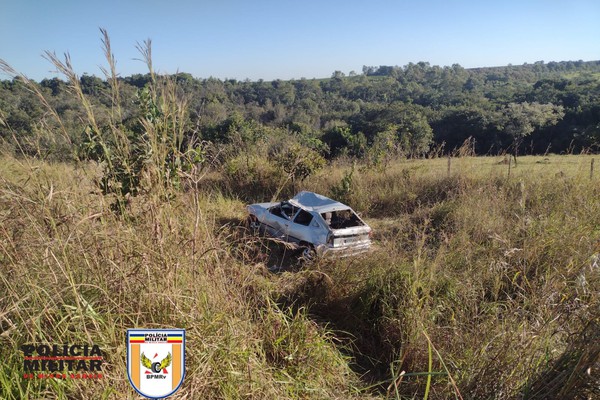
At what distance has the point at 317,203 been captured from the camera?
23.7 ft

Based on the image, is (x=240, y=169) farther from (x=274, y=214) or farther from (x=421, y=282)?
(x=421, y=282)

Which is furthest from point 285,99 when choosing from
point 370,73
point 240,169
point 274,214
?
point 370,73

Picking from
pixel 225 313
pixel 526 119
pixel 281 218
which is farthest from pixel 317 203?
pixel 526 119

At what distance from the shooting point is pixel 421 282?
154 inches

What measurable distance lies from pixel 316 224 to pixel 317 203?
0.74 meters

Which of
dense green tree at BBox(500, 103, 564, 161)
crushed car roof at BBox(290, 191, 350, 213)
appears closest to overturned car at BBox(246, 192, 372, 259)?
crushed car roof at BBox(290, 191, 350, 213)

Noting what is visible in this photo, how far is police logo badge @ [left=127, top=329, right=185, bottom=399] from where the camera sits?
6.15ft

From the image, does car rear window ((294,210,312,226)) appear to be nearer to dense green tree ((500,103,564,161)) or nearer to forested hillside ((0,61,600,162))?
forested hillside ((0,61,600,162))

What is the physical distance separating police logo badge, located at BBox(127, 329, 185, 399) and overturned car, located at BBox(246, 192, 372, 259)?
13.0 ft

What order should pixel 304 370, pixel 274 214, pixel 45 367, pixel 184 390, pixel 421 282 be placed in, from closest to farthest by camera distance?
pixel 45 367 < pixel 184 390 < pixel 304 370 < pixel 421 282 < pixel 274 214

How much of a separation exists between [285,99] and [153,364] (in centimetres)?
6903

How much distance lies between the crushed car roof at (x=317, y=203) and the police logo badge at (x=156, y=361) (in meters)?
4.88

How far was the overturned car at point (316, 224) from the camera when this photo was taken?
636 cm

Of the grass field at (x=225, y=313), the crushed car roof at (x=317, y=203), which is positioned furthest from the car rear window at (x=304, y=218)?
the grass field at (x=225, y=313)
